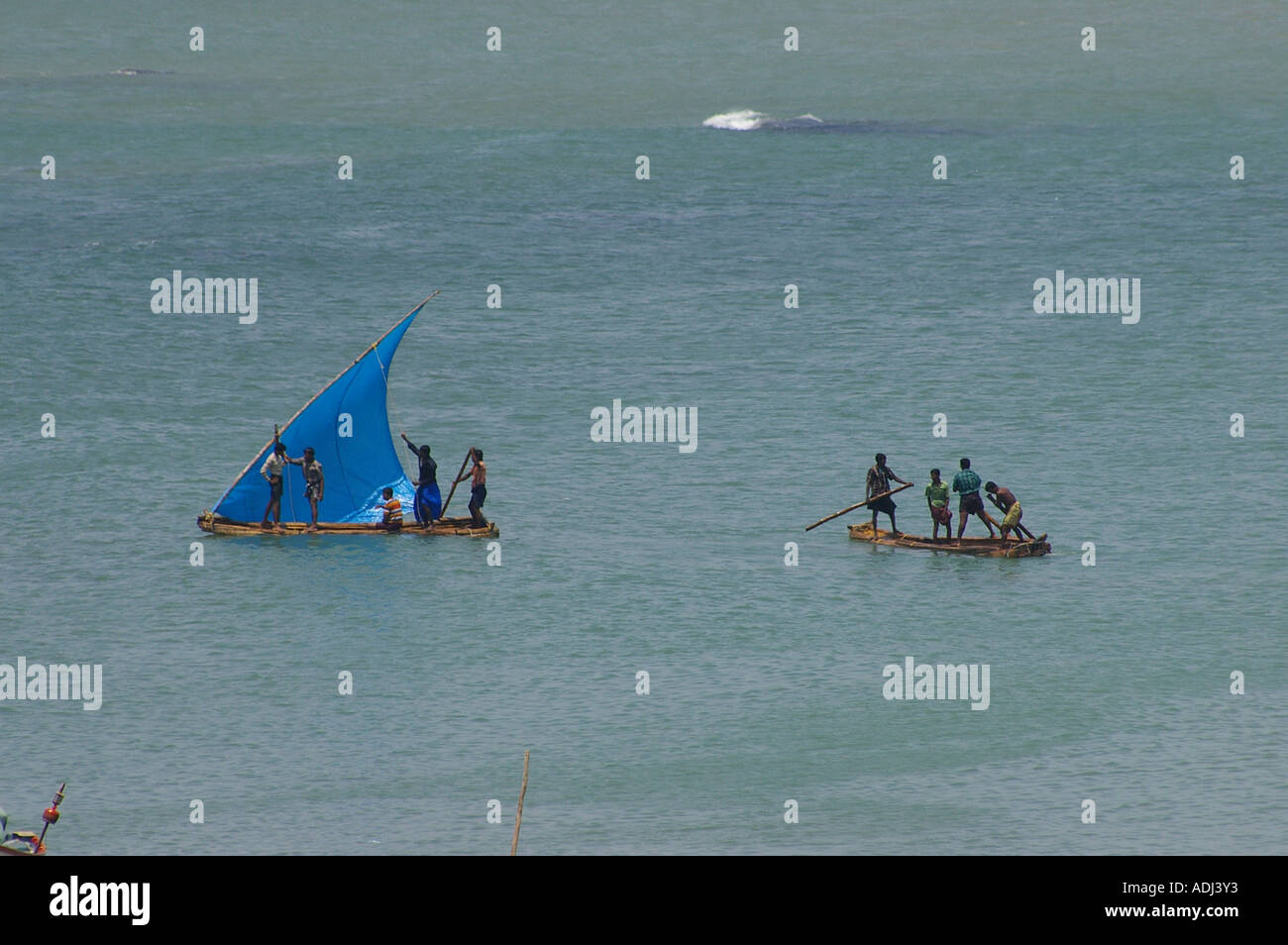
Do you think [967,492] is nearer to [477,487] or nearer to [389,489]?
[477,487]

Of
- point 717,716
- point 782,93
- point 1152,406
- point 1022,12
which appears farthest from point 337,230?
point 717,716

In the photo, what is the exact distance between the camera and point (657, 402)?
74125 millimetres

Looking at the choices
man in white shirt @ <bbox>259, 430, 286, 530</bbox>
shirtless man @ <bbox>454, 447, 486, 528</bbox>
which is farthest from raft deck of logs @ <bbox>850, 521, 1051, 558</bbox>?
man in white shirt @ <bbox>259, 430, 286, 530</bbox>

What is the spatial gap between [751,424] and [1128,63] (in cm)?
5697

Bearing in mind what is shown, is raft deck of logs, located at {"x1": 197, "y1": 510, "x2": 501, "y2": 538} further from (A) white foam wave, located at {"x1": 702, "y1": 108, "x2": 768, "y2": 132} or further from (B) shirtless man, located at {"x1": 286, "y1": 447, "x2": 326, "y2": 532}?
(A) white foam wave, located at {"x1": 702, "y1": 108, "x2": 768, "y2": 132}

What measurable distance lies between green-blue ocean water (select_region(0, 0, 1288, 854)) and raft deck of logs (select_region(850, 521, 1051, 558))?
53cm

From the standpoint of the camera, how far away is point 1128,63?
118 meters

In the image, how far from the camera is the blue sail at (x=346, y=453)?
162 feet

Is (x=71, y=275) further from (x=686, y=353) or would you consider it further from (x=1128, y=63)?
(x=1128, y=63)

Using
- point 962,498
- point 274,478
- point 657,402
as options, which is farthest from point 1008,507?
point 657,402

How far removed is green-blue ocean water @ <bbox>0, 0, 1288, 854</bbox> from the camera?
37.3m

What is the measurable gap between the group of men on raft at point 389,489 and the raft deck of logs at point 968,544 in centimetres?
893

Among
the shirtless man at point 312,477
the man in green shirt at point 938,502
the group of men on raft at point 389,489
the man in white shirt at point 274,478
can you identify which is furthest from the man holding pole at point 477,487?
the man in green shirt at point 938,502

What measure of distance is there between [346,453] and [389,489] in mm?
1341
